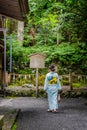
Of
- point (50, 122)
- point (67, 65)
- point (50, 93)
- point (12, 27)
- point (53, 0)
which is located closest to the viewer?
point (50, 122)

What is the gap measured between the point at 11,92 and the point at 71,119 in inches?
388

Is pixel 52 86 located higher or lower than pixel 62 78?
higher

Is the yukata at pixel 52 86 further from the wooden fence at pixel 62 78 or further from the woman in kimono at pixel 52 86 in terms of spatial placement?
the wooden fence at pixel 62 78

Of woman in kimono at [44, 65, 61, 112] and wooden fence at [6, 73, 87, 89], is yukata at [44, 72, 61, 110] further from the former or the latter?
wooden fence at [6, 73, 87, 89]

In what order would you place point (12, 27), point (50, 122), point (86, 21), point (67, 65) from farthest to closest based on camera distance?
point (12, 27)
point (67, 65)
point (86, 21)
point (50, 122)

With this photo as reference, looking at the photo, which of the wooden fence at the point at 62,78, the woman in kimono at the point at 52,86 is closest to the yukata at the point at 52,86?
the woman in kimono at the point at 52,86

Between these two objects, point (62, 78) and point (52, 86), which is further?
point (62, 78)

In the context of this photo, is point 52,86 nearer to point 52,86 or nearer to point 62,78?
point 52,86

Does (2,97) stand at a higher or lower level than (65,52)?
lower

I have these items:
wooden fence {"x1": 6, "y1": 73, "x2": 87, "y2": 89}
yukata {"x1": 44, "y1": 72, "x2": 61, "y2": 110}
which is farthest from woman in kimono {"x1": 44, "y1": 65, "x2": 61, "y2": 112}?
wooden fence {"x1": 6, "y1": 73, "x2": 87, "y2": 89}

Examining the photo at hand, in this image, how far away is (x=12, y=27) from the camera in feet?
107

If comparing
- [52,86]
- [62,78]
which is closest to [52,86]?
[52,86]

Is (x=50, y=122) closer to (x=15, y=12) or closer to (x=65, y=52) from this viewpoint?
(x=15, y=12)

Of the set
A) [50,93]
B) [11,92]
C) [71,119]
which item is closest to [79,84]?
[11,92]
